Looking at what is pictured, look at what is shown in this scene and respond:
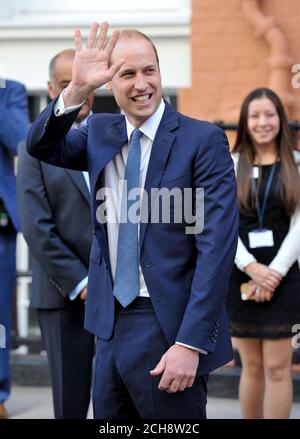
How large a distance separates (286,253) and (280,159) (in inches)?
20.0

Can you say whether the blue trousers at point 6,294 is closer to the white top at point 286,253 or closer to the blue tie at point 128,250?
the white top at point 286,253

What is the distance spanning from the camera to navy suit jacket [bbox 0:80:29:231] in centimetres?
571

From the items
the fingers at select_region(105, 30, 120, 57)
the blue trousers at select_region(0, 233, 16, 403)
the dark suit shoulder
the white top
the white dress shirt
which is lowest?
the blue trousers at select_region(0, 233, 16, 403)

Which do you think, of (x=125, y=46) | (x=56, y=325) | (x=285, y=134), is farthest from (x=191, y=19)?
(x=125, y=46)

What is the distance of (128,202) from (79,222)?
125 centimetres

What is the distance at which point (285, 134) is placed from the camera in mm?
5117

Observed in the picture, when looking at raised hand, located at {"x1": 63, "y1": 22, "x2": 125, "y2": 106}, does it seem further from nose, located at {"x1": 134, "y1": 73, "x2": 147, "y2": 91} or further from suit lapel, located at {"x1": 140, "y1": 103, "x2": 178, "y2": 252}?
suit lapel, located at {"x1": 140, "y1": 103, "x2": 178, "y2": 252}

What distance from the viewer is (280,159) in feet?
16.6

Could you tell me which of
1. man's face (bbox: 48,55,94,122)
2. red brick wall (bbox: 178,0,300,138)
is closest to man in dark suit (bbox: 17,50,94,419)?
man's face (bbox: 48,55,94,122)

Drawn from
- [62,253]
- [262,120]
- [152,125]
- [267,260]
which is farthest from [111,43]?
[267,260]

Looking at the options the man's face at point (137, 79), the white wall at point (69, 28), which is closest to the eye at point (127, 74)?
the man's face at point (137, 79)

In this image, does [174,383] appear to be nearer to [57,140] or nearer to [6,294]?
[57,140]

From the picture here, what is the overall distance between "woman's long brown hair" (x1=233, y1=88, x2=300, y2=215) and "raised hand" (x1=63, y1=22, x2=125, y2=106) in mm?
1953

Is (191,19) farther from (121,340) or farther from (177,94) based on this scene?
(121,340)
